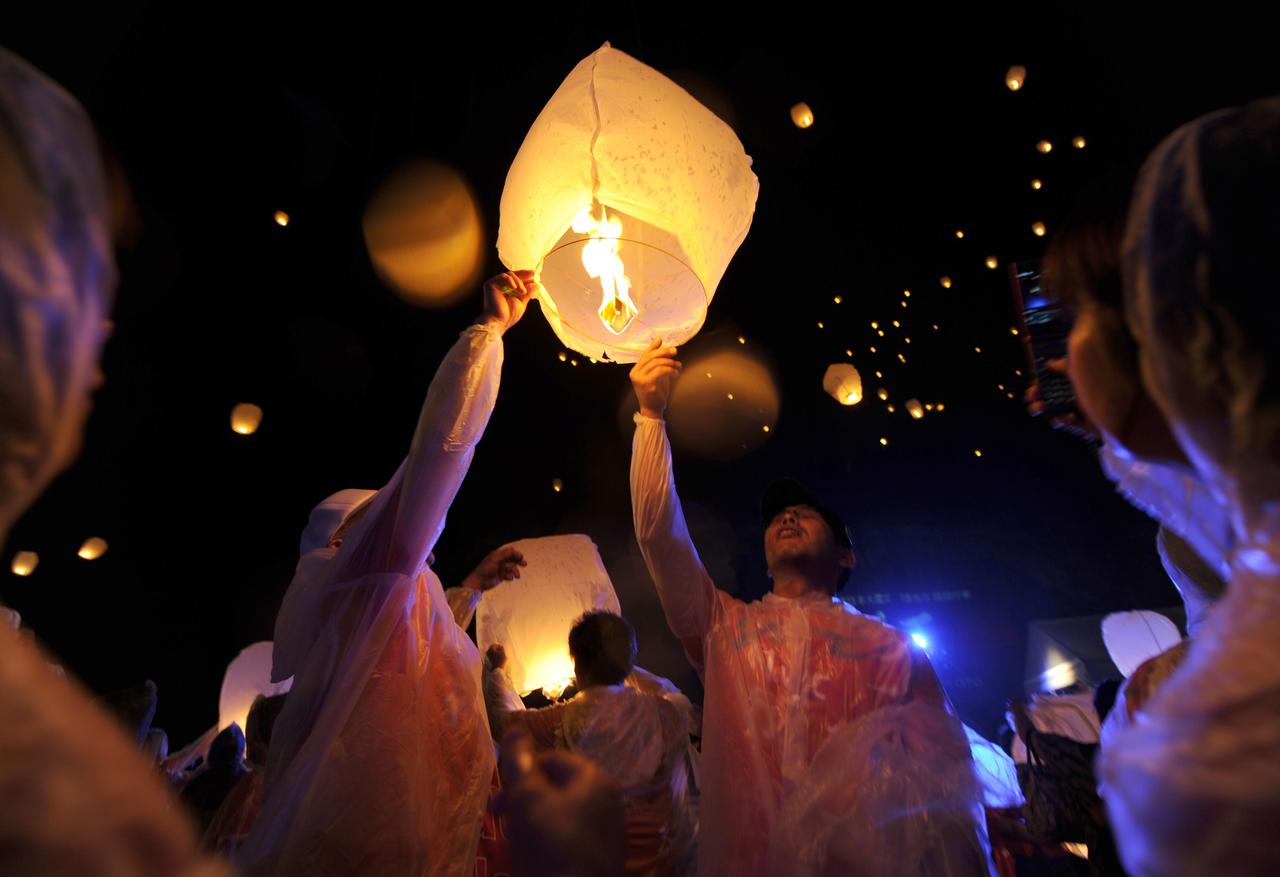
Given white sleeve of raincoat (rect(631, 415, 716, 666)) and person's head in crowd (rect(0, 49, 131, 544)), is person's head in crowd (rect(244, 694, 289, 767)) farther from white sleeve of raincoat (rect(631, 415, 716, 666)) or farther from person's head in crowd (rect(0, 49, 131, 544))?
person's head in crowd (rect(0, 49, 131, 544))

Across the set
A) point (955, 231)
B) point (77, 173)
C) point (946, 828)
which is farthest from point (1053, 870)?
point (955, 231)

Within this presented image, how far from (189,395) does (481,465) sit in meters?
3.11

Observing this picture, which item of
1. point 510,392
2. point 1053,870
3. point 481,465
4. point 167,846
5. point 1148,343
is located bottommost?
point 1053,870

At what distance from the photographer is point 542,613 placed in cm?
445

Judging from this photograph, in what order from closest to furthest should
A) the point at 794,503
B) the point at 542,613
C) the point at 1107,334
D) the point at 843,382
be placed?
the point at 1107,334 → the point at 794,503 → the point at 542,613 → the point at 843,382

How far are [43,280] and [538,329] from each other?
243 inches

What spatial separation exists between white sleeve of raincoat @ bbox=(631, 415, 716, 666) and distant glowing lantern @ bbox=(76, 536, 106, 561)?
7.75m

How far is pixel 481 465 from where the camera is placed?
821 centimetres

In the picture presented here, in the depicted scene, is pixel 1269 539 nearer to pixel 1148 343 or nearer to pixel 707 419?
pixel 1148 343

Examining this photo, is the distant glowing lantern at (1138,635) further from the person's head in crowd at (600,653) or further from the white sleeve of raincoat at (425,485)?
the white sleeve of raincoat at (425,485)

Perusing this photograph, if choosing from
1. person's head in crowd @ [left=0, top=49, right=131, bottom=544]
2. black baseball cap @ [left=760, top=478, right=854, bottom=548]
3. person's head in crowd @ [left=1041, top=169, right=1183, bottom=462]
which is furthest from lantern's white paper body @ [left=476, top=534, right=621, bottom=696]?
person's head in crowd @ [left=0, top=49, right=131, bottom=544]

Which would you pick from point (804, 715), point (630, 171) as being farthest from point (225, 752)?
point (630, 171)

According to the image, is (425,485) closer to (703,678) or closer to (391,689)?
(391,689)

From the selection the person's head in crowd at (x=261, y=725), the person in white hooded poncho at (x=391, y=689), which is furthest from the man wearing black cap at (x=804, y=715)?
the person's head in crowd at (x=261, y=725)
